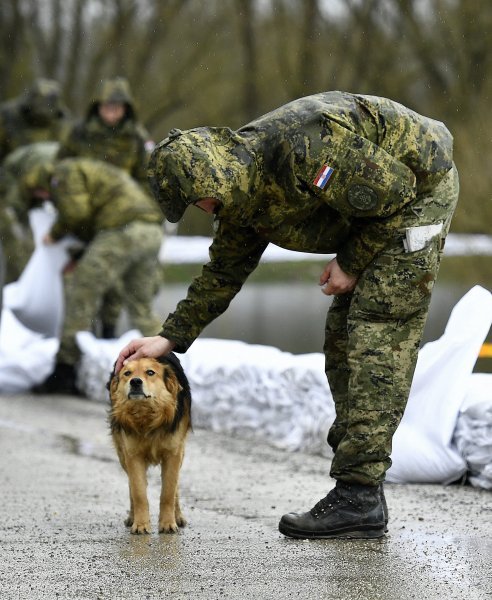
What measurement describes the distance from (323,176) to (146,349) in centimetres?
107

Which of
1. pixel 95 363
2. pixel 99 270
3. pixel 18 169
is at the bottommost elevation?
pixel 95 363

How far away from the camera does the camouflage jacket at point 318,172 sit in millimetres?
4371

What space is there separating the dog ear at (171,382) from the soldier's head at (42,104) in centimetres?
987

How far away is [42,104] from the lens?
1447 centimetres

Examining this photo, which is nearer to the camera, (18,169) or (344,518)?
(344,518)

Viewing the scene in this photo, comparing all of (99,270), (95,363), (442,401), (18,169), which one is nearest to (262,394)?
(442,401)

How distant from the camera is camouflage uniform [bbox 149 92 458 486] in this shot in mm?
4414

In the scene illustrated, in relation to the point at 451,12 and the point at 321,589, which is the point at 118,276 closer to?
the point at 321,589

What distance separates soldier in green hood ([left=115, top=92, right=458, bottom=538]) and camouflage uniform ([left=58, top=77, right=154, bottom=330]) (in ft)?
19.1

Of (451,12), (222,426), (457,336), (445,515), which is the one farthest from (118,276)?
(451,12)

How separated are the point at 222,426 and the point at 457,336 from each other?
2198 millimetres

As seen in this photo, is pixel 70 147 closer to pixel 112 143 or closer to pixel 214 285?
pixel 112 143

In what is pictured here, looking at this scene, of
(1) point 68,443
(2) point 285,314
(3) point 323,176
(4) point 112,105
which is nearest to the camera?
(3) point 323,176

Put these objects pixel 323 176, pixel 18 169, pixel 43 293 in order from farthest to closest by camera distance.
A: pixel 18 169 → pixel 43 293 → pixel 323 176
